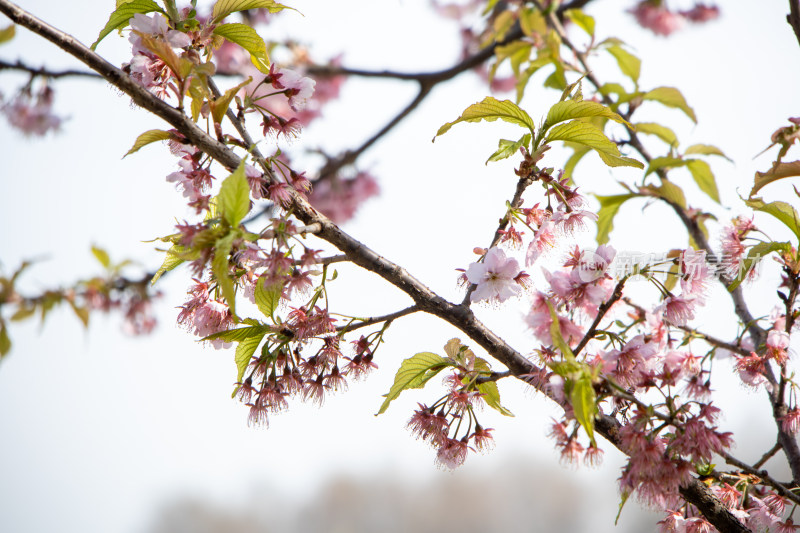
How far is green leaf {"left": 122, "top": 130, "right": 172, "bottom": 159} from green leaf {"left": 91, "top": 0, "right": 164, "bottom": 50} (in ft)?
0.46

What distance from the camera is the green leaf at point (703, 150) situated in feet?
4.12

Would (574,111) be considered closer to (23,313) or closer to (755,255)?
(755,255)

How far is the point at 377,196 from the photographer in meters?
3.05

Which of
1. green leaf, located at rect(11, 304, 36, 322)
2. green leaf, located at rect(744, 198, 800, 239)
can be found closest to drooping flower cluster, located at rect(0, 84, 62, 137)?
green leaf, located at rect(11, 304, 36, 322)

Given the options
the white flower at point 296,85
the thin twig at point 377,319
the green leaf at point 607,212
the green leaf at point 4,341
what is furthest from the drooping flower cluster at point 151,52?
the green leaf at point 4,341

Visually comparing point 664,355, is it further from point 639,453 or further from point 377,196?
point 377,196

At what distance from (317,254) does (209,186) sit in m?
0.18

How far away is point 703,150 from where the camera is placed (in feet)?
4.19

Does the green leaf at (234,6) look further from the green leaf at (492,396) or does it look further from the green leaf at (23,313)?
the green leaf at (23,313)

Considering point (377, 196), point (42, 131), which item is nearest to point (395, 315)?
point (377, 196)

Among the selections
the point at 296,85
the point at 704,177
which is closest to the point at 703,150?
the point at 704,177

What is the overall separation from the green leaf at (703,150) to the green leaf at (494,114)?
2.33ft

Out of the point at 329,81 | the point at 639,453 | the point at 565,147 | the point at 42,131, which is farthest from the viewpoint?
the point at 329,81

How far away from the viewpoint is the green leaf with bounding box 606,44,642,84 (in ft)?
4.71
